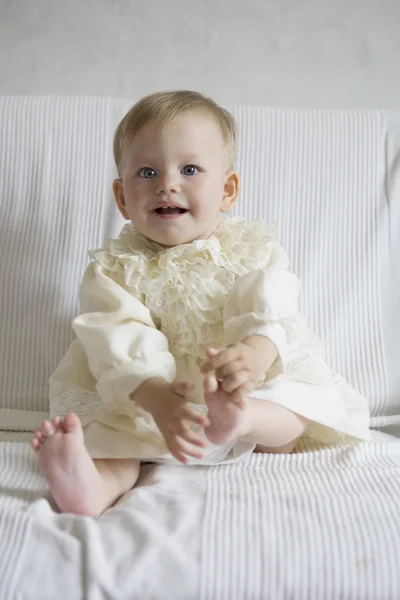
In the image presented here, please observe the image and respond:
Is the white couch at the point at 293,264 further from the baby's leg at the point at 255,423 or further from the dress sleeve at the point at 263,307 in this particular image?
the dress sleeve at the point at 263,307

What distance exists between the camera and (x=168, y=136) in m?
1.19

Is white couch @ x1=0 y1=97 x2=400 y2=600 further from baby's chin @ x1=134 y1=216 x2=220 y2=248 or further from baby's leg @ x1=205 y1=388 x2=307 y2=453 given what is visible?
baby's chin @ x1=134 y1=216 x2=220 y2=248

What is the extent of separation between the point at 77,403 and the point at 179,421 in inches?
11.1

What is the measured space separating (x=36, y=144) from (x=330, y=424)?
826 millimetres

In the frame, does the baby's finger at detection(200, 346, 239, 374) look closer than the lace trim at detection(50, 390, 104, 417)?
Yes

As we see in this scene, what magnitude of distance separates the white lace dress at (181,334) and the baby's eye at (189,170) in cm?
11

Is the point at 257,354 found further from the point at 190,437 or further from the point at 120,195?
the point at 120,195

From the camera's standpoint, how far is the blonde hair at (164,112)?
121cm

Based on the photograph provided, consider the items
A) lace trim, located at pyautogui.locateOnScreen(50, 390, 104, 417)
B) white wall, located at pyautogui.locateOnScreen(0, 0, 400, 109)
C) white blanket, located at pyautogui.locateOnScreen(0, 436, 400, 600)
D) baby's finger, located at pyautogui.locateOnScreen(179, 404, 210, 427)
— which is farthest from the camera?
white wall, located at pyautogui.locateOnScreen(0, 0, 400, 109)

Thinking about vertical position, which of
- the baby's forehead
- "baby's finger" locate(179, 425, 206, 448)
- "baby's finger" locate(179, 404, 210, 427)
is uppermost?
the baby's forehead

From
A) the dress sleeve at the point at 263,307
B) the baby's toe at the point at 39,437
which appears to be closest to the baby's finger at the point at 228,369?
the dress sleeve at the point at 263,307

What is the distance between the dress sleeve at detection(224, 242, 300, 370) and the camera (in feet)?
3.52

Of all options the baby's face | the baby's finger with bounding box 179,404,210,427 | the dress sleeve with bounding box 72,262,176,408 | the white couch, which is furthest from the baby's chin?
the baby's finger with bounding box 179,404,210,427

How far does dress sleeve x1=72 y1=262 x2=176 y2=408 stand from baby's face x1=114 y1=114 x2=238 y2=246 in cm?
12
